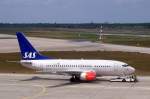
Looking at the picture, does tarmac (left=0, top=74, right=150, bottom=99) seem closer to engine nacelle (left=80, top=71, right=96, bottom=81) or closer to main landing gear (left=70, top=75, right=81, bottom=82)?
engine nacelle (left=80, top=71, right=96, bottom=81)

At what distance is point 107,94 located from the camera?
49125 millimetres

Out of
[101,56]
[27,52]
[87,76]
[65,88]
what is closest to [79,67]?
[87,76]

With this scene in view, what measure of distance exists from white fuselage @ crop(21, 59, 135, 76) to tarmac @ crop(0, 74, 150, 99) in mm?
1550

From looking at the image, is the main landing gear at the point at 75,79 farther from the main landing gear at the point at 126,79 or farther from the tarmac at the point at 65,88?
the main landing gear at the point at 126,79

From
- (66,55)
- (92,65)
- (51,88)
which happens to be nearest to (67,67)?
(92,65)

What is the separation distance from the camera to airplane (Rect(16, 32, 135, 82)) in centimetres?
6078

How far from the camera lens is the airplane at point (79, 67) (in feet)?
199

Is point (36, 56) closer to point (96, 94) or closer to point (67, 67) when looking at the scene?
point (67, 67)

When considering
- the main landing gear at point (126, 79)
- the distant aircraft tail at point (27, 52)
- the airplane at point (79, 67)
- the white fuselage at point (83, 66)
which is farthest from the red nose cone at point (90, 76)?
the distant aircraft tail at point (27, 52)

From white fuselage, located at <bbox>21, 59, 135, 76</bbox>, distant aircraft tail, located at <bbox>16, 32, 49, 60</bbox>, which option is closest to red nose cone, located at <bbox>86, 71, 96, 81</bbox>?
white fuselage, located at <bbox>21, 59, 135, 76</bbox>

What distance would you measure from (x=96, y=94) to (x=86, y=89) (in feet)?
13.9

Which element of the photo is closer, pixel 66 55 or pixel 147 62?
pixel 147 62

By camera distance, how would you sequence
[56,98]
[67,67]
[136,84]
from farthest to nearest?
1. [67,67]
2. [136,84]
3. [56,98]

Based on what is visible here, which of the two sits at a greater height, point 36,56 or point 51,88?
point 36,56
